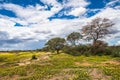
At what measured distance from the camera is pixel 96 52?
232 ft

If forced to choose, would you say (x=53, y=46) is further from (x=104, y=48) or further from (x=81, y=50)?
(x=104, y=48)

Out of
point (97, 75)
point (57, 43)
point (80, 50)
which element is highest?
point (57, 43)

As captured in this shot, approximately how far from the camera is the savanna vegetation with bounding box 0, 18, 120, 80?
24141 mm

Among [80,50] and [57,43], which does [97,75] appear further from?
[57,43]

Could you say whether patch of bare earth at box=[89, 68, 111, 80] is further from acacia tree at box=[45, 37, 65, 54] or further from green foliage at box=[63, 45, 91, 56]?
acacia tree at box=[45, 37, 65, 54]

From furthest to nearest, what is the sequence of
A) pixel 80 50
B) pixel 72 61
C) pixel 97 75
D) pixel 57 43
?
pixel 57 43
pixel 80 50
pixel 72 61
pixel 97 75

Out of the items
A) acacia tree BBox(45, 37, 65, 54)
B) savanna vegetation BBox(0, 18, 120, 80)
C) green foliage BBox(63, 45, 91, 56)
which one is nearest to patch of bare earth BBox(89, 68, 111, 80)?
savanna vegetation BBox(0, 18, 120, 80)

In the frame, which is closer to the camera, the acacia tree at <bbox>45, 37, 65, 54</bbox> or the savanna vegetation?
the savanna vegetation

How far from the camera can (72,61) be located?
4162 centimetres

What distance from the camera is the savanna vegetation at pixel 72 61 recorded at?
2414 centimetres

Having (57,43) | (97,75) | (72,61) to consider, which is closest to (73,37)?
(57,43)

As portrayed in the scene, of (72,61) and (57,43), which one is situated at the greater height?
(57,43)

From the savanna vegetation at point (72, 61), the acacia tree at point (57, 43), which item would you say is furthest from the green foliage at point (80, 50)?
the acacia tree at point (57, 43)

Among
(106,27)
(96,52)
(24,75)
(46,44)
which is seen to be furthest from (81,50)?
(24,75)
